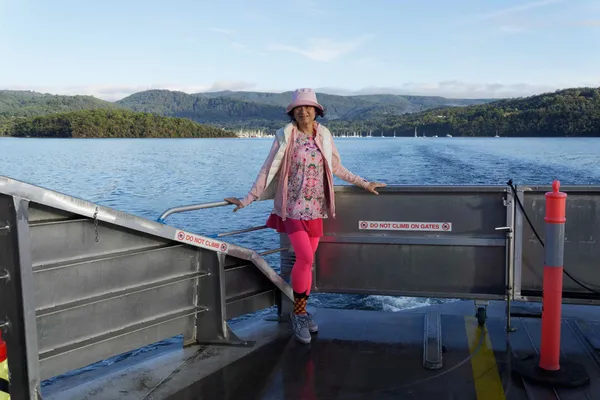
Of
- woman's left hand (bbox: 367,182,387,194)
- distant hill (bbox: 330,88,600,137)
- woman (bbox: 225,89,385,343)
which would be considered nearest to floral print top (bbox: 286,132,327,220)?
woman (bbox: 225,89,385,343)

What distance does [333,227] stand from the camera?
4.94 m

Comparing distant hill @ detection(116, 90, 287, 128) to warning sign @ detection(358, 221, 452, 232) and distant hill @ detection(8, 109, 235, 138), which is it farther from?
warning sign @ detection(358, 221, 452, 232)

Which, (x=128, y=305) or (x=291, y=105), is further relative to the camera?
(x=291, y=105)

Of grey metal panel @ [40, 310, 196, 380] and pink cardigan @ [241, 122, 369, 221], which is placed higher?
pink cardigan @ [241, 122, 369, 221]

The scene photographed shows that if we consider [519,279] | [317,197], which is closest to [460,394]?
[519,279]

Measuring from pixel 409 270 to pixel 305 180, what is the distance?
1.20 meters

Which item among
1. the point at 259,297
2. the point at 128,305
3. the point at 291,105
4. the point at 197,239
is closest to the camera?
the point at 128,305

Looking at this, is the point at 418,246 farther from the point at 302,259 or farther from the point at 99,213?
the point at 99,213

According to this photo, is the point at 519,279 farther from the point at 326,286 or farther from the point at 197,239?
the point at 197,239

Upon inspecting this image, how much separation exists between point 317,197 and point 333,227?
595 millimetres

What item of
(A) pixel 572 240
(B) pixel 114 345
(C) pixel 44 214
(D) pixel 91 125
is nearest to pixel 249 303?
(B) pixel 114 345

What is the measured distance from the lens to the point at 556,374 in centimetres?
360

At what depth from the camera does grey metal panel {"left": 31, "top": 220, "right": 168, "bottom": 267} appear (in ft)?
10.2

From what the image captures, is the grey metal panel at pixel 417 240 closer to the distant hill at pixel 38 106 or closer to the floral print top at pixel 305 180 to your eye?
the floral print top at pixel 305 180
